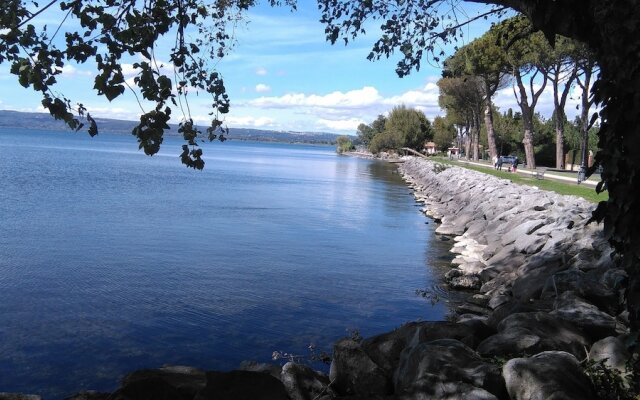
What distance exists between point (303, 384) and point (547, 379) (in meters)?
2.63

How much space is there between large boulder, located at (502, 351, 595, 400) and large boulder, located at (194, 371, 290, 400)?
200 centimetres

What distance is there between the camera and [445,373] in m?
4.96

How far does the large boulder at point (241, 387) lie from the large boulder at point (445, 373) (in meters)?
1.11

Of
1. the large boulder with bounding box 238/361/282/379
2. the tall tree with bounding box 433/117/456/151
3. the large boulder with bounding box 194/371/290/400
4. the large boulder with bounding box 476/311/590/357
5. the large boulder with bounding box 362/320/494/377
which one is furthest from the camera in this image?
the tall tree with bounding box 433/117/456/151

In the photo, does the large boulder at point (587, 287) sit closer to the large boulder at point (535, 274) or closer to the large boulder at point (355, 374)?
the large boulder at point (535, 274)

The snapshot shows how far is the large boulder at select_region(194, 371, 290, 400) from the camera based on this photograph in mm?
5168

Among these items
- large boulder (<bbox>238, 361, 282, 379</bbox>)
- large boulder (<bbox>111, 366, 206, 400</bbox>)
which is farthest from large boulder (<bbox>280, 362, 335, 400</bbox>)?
large boulder (<bbox>111, 366, 206, 400</bbox>)

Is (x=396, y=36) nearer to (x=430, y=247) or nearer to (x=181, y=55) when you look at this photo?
(x=181, y=55)

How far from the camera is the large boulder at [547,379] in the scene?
446 centimetres

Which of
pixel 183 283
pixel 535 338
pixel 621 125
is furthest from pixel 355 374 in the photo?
pixel 183 283

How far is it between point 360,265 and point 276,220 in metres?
8.98

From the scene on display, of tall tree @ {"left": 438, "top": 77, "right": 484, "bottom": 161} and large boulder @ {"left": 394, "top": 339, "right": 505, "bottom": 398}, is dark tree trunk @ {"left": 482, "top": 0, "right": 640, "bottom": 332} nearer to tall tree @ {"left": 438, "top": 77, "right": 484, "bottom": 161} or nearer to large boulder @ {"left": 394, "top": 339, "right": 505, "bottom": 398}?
large boulder @ {"left": 394, "top": 339, "right": 505, "bottom": 398}

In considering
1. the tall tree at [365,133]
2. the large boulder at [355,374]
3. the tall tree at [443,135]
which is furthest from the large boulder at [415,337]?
the tall tree at [365,133]

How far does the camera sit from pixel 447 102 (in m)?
65.8
